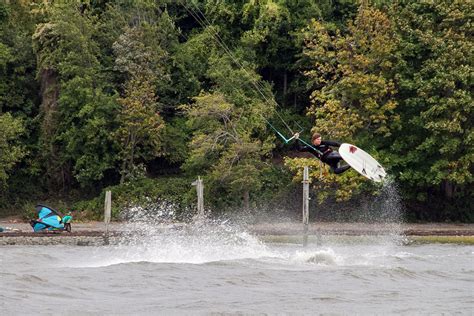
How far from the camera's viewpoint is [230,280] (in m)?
19.8

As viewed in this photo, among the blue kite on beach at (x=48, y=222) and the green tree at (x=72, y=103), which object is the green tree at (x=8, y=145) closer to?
the green tree at (x=72, y=103)

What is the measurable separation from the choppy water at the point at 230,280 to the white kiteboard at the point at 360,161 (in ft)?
8.07

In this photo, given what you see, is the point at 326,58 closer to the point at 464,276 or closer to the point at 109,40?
the point at 109,40

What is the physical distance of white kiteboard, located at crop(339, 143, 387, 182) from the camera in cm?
2542

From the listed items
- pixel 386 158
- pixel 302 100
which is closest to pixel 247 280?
pixel 386 158

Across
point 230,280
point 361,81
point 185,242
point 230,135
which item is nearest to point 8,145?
point 230,135

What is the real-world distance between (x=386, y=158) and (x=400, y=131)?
7.39 ft

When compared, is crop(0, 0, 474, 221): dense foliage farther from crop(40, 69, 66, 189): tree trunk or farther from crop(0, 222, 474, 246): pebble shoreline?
crop(0, 222, 474, 246): pebble shoreline

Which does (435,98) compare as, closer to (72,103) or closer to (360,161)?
(360,161)

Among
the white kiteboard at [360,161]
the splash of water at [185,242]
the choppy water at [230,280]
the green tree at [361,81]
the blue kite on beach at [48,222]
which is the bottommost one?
the choppy water at [230,280]

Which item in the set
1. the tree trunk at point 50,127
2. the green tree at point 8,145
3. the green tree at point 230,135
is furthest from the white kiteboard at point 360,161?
the tree trunk at point 50,127

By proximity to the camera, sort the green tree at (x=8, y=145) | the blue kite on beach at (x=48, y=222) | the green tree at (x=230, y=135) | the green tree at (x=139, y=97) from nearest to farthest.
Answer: the blue kite on beach at (x=48, y=222)
the green tree at (x=230, y=135)
the green tree at (x=8, y=145)
the green tree at (x=139, y=97)

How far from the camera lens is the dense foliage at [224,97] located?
3719 cm

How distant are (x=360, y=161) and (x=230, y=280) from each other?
7.64 meters
